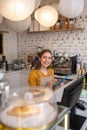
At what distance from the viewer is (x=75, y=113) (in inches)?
71.3

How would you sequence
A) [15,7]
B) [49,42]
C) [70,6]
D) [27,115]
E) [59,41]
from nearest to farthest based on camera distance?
1. [27,115]
2. [15,7]
3. [70,6]
4. [59,41]
5. [49,42]

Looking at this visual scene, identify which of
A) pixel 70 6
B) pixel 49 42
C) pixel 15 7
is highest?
pixel 70 6

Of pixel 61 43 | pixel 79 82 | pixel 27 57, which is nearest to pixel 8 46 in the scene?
pixel 27 57

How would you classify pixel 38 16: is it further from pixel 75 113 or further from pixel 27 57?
pixel 27 57

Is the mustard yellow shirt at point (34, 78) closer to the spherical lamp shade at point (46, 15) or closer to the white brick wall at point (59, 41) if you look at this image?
the spherical lamp shade at point (46, 15)

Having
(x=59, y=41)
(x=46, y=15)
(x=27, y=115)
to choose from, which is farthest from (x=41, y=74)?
(x=59, y=41)

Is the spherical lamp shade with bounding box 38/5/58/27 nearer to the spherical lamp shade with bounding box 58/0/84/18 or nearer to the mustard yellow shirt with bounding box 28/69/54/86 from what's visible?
the spherical lamp shade with bounding box 58/0/84/18

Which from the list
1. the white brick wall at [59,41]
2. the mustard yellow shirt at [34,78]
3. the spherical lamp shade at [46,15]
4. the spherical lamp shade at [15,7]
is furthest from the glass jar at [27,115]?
the white brick wall at [59,41]

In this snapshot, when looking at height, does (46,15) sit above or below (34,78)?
above

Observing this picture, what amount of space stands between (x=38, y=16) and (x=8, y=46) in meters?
2.20

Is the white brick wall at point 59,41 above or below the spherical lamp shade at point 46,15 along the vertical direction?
below

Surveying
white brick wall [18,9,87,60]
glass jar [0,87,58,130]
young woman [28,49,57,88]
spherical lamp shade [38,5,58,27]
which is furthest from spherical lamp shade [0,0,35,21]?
white brick wall [18,9,87,60]

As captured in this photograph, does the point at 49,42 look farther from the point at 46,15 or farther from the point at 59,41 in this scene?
the point at 46,15

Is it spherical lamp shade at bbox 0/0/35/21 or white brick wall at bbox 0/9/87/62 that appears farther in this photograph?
white brick wall at bbox 0/9/87/62
